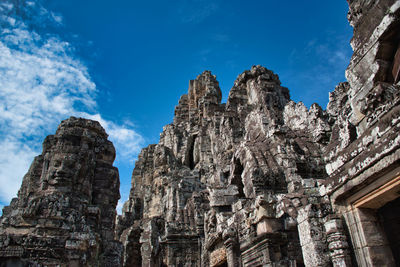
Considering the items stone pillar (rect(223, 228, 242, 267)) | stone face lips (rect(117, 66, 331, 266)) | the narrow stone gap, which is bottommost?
stone pillar (rect(223, 228, 242, 267))

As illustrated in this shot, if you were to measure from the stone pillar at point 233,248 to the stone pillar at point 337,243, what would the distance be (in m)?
4.34

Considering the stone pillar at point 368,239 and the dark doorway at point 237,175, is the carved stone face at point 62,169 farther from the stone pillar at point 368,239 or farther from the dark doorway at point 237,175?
the stone pillar at point 368,239

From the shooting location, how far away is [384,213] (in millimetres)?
5508

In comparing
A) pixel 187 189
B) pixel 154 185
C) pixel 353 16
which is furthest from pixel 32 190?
pixel 154 185

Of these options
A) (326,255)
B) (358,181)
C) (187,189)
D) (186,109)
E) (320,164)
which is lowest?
(326,255)

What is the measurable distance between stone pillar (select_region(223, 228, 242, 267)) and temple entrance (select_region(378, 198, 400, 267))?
479 cm

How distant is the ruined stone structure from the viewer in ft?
16.8

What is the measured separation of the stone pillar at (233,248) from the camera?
9.56 m

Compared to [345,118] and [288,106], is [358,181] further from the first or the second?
[288,106]

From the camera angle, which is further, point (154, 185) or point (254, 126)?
point (154, 185)

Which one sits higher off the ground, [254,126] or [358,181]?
[254,126]

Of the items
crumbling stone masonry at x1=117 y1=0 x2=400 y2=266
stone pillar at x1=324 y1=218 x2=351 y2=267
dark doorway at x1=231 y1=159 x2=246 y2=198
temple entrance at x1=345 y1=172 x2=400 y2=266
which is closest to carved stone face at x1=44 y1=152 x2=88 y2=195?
crumbling stone masonry at x1=117 y1=0 x2=400 y2=266

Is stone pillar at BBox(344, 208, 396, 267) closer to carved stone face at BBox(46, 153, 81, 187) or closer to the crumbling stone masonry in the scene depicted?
the crumbling stone masonry

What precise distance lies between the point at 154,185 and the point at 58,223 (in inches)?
1134
